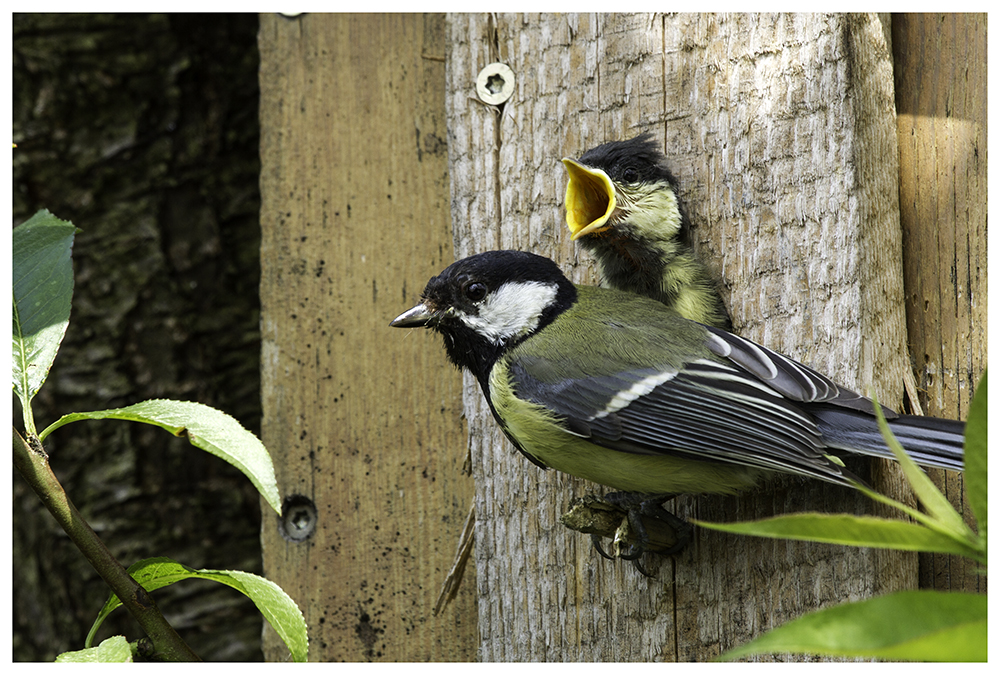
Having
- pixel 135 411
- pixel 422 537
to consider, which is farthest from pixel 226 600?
pixel 135 411

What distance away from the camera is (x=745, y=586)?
1295 millimetres

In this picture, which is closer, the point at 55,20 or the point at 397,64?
the point at 397,64

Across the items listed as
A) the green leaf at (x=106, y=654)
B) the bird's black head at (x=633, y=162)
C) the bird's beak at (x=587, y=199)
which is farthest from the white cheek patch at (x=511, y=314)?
the green leaf at (x=106, y=654)

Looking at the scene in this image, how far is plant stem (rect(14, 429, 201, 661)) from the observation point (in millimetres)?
922

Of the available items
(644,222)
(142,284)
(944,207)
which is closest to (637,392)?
(644,222)

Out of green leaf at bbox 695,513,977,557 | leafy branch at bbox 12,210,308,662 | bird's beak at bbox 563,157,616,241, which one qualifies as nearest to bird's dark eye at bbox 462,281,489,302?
bird's beak at bbox 563,157,616,241

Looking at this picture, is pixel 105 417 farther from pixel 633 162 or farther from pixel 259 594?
pixel 633 162

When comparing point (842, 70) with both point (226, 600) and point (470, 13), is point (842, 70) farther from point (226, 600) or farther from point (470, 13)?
point (226, 600)

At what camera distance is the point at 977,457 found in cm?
67

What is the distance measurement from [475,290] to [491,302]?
1.4 inches

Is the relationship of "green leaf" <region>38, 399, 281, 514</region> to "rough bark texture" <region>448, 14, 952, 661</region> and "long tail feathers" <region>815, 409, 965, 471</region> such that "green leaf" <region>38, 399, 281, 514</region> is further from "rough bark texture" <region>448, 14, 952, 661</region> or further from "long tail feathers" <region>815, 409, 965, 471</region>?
"long tail feathers" <region>815, 409, 965, 471</region>

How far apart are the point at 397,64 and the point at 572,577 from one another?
44.6 inches

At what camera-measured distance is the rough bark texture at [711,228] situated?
129 centimetres

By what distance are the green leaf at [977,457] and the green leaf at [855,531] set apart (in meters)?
0.04
